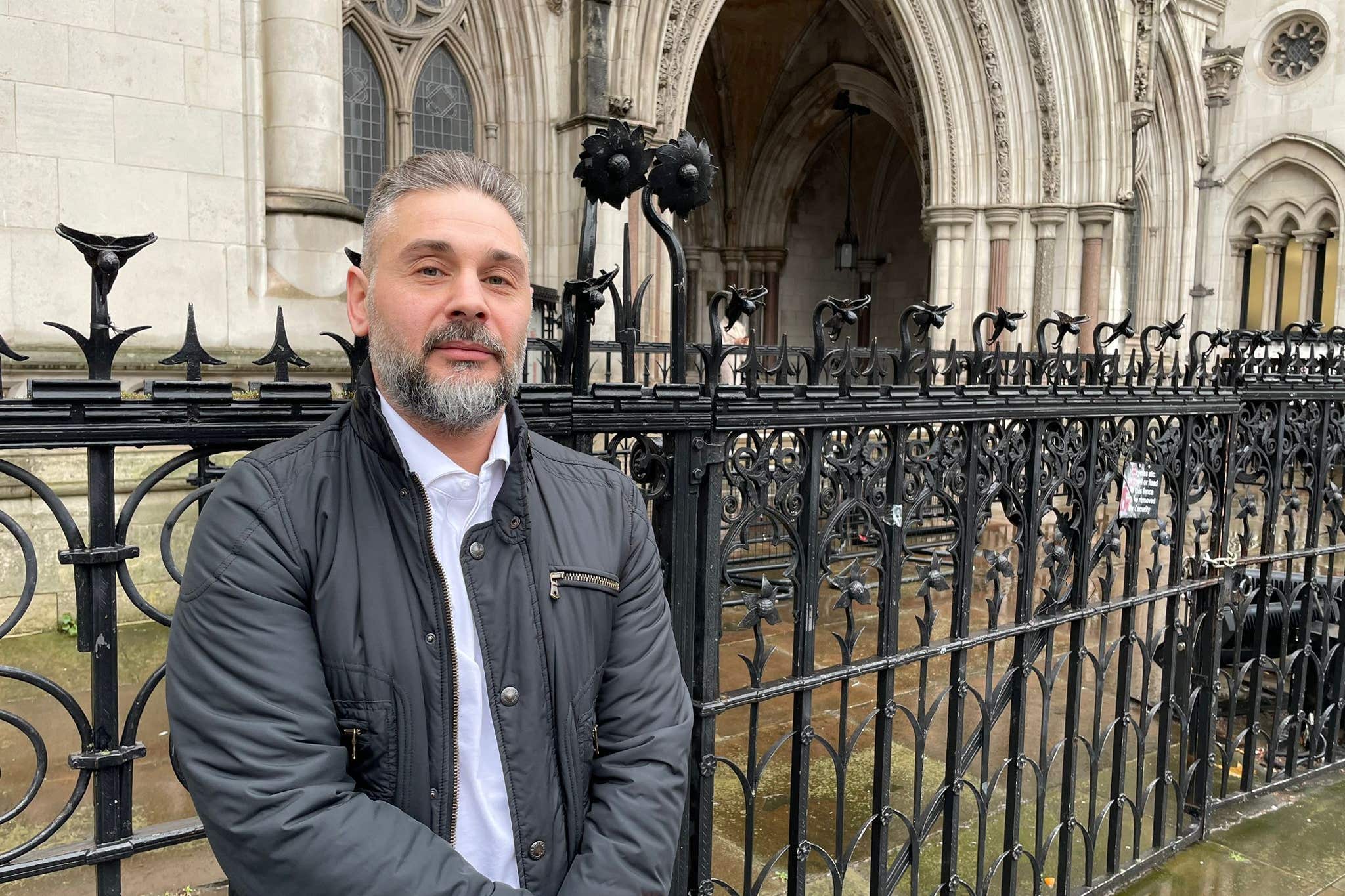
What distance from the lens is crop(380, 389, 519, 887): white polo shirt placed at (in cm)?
149

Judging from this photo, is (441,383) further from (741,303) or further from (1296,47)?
(1296,47)

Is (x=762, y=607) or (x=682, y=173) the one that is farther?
(x=762, y=607)

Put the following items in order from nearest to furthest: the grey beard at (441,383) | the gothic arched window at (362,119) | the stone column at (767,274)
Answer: the grey beard at (441,383), the gothic arched window at (362,119), the stone column at (767,274)

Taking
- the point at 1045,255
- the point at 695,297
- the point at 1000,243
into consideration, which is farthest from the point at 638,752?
the point at 695,297

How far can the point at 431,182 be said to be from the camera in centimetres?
154

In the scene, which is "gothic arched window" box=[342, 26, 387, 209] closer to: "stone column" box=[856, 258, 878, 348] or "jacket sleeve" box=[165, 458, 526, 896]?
"jacket sleeve" box=[165, 458, 526, 896]

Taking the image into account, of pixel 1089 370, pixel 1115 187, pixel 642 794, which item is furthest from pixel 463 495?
pixel 1115 187

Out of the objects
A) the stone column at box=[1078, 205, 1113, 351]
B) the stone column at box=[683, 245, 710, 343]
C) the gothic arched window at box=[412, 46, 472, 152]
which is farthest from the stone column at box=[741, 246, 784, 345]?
the gothic arched window at box=[412, 46, 472, 152]

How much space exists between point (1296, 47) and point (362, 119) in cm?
1891

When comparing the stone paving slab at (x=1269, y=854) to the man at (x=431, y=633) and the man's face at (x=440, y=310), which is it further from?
the man's face at (x=440, y=310)

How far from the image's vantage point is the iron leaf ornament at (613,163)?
200 centimetres

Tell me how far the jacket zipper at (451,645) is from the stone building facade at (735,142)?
87.2 inches

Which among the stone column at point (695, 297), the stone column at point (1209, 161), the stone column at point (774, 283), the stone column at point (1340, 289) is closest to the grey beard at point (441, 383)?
the stone column at point (695, 297)

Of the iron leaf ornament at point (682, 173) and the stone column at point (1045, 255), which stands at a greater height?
the stone column at point (1045, 255)
